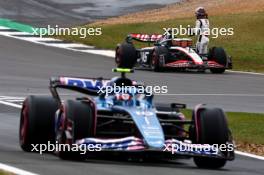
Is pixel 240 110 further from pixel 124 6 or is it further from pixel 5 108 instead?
pixel 124 6

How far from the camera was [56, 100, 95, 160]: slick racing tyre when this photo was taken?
11.8m

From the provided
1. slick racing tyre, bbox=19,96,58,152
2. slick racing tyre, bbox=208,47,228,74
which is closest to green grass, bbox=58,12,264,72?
slick racing tyre, bbox=208,47,228,74

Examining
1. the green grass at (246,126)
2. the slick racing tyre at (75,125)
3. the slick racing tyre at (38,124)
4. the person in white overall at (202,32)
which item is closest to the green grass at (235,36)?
the person in white overall at (202,32)

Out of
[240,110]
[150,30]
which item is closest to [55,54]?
[150,30]

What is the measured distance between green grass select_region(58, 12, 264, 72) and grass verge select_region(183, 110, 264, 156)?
45.0ft

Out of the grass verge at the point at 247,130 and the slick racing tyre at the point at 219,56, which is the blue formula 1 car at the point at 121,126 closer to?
the grass verge at the point at 247,130

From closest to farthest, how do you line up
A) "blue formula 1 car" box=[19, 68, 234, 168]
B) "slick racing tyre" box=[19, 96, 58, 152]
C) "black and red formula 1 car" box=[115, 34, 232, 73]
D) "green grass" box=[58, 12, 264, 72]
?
"blue formula 1 car" box=[19, 68, 234, 168]
"slick racing tyre" box=[19, 96, 58, 152]
"black and red formula 1 car" box=[115, 34, 232, 73]
"green grass" box=[58, 12, 264, 72]

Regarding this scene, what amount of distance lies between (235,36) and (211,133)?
27.0 meters

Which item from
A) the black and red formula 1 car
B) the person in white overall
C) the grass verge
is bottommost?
the grass verge

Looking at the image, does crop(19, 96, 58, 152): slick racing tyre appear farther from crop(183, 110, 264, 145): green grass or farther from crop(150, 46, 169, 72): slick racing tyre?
crop(150, 46, 169, 72): slick racing tyre

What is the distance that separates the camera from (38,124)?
12.9m

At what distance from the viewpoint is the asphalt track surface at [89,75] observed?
11578 millimetres

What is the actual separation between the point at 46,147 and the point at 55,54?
68.6 feet

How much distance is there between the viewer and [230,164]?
1305 cm
